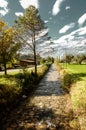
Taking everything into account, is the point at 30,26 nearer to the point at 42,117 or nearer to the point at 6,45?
the point at 6,45

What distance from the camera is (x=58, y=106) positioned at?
45.8ft

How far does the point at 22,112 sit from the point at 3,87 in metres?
2.05

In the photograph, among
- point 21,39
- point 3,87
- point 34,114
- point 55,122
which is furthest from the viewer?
point 21,39

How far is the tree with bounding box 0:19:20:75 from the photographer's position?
27.2 meters

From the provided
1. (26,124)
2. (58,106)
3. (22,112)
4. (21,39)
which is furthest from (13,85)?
(21,39)

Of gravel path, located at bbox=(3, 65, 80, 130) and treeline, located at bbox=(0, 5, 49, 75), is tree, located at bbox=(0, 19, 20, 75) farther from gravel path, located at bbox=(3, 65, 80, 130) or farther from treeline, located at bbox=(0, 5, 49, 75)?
gravel path, located at bbox=(3, 65, 80, 130)

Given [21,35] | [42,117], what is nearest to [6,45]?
[21,35]

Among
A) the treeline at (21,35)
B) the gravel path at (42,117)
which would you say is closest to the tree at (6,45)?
the treeline at (21,35)

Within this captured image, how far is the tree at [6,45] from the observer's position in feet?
89.1

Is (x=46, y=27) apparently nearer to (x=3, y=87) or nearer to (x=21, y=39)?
(x=21, y=39)

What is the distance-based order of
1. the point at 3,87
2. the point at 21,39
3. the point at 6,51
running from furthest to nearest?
1. the point at 21,39
2. the point at 6,51
3. the point at 3,87

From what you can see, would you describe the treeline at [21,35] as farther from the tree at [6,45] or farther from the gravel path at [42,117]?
the gravel path at [42,117]

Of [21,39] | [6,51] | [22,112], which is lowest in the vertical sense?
[22,112]

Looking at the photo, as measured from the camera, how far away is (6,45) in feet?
89.3
